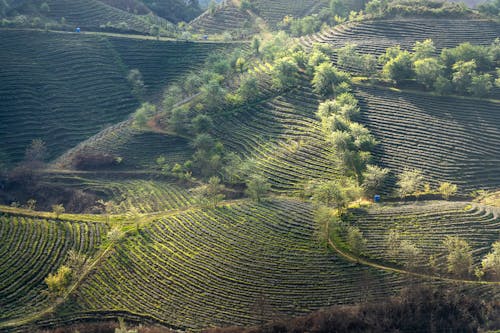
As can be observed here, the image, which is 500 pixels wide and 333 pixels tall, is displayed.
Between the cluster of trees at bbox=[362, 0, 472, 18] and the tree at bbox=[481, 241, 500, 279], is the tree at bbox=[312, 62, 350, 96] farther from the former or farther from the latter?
the tree at bbox=[481, 241, 500, 279]

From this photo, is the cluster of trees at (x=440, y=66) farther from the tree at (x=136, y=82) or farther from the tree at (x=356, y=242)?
the tree at (x=136, y=82)

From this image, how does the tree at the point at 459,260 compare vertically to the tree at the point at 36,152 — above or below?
below

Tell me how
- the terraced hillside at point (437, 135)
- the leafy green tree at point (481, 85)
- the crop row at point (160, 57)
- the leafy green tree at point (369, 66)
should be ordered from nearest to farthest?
the terraced hillside at point (437, 135)
the leafy green tree at point (481, 85)
the leafy green tree at point (369, 66)
the crop row at point (160, 57)

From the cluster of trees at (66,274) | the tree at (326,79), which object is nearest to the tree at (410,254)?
the tree at (326,79)

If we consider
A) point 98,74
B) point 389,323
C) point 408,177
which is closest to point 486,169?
point 408,177

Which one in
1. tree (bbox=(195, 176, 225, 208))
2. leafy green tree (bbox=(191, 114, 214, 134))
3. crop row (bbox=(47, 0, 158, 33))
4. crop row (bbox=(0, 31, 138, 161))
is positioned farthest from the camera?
crop row (bbox=(47, 0, 158, 33))

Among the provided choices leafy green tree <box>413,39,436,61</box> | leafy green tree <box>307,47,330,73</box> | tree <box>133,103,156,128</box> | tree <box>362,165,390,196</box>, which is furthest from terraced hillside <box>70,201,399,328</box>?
leafy green tree <box>413,39,436,61</box>

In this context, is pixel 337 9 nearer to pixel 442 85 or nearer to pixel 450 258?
pixel 442 85
